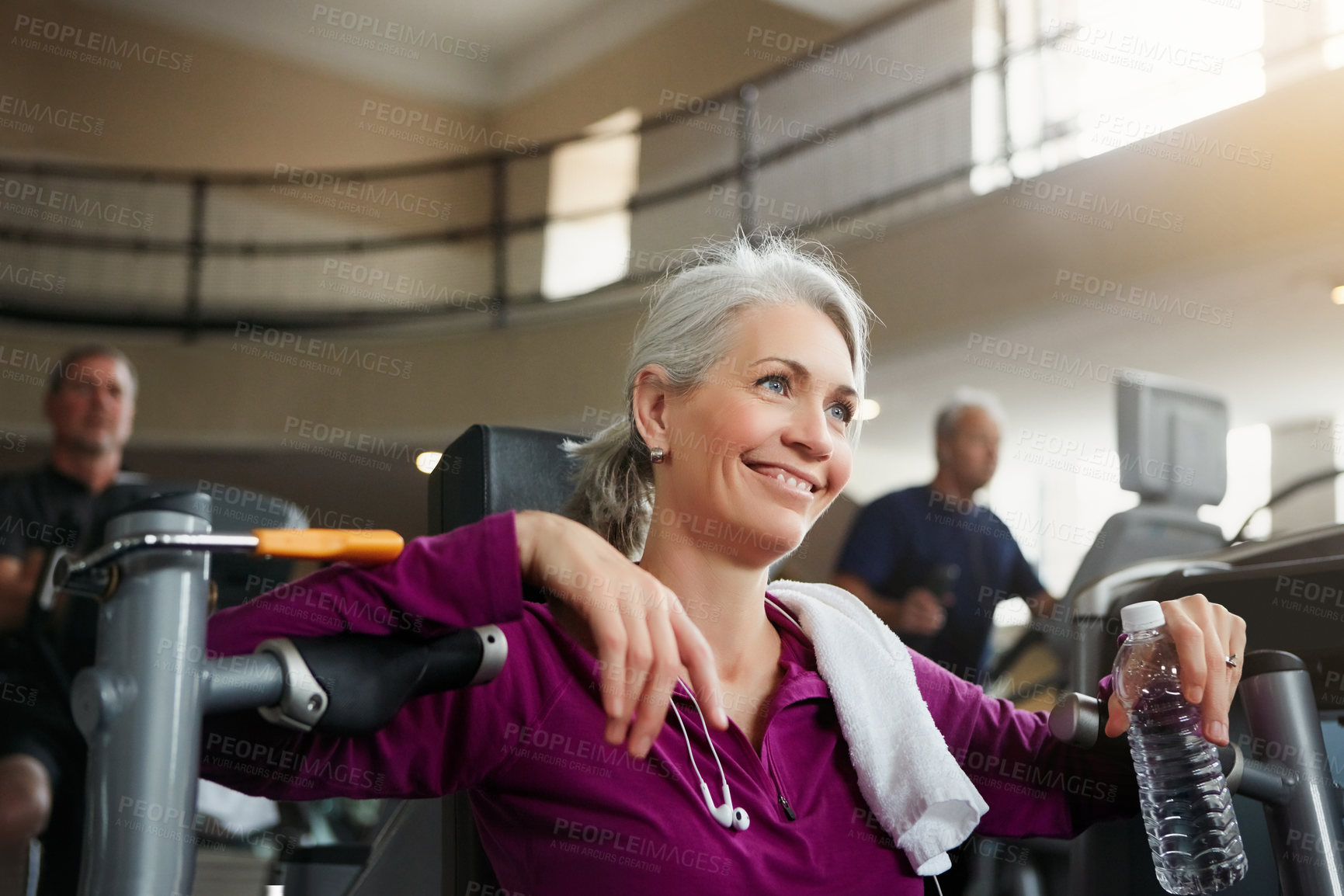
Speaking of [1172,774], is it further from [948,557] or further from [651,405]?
[948,557]

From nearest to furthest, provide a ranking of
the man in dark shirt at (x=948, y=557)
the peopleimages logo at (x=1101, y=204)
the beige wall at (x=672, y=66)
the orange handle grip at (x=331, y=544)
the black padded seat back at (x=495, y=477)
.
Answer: the orange handle grip at (x=331, y=544) < the black padded seat back at (x=495, y=477) < the man in dark shirt at (x=948, y=557) < the peopleimages logo at (x=1101, y=204) < the beige wall at (x=672, y=66)

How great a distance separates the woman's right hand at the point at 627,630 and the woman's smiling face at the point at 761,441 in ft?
1.22

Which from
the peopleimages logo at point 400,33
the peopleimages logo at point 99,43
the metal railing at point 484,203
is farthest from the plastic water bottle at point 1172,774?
the peopleimages logo at point 99,43

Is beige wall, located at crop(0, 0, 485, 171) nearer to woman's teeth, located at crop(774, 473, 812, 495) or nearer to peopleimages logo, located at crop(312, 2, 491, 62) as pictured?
peopleimages logo, located at crop(312, 2, 491, 62)

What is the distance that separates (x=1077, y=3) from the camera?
5.49m

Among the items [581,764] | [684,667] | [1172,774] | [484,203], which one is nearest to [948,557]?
[1172,774]

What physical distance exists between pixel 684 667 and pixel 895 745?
1.46 feet

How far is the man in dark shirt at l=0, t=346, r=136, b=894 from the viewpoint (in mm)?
1893

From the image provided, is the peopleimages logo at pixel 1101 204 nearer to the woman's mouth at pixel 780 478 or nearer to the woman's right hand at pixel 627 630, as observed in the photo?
the woman's mouth at pixel 780 478

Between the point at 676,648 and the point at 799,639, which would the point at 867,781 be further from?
the point at 676,648

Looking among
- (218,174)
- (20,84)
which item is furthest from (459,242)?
(20,84)

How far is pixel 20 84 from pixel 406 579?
8.68m

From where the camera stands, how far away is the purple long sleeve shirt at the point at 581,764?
801 mm

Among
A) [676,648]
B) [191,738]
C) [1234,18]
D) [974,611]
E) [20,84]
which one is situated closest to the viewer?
[191,738]
